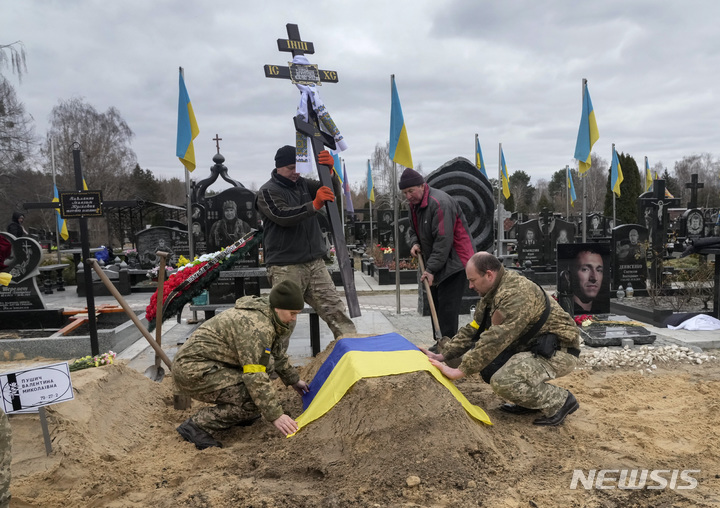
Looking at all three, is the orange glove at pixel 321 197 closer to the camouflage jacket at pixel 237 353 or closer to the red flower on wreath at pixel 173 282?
the camouflage jacket at pixel 237 353

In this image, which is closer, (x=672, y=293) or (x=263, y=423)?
(x=263, y=423)

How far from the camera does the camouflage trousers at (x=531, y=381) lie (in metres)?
3.41

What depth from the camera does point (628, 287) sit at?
9562 mm

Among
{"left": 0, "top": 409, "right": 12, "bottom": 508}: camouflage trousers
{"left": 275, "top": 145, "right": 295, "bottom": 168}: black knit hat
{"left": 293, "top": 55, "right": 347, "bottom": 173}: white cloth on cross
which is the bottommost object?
{"left": 0, "top": 409, "right": 12, "bottom": 508}: camouflage trousers

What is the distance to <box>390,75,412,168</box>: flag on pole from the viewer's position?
8112 mm

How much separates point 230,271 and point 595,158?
63.2 metres

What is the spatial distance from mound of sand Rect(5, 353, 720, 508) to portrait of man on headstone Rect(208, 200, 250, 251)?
8189 millimetres

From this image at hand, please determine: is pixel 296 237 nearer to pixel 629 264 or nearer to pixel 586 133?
pixel 586 133

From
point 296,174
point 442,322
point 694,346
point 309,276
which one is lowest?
point 694,346

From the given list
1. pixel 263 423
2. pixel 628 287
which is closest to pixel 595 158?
pixel 628 287

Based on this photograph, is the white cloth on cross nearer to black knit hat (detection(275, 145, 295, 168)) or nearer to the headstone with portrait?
black knit hat (detection(275, 145, 295, 168))

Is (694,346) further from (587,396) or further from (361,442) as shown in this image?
(361,442)

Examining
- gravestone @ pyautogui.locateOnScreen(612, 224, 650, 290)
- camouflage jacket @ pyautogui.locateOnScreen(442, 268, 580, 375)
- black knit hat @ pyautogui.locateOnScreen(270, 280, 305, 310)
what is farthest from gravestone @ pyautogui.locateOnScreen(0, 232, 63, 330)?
gravestone @ pyautogui.locateOnScreen(612, 224, 650, 290)

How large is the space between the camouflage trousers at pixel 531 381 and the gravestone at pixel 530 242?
39.0ft
